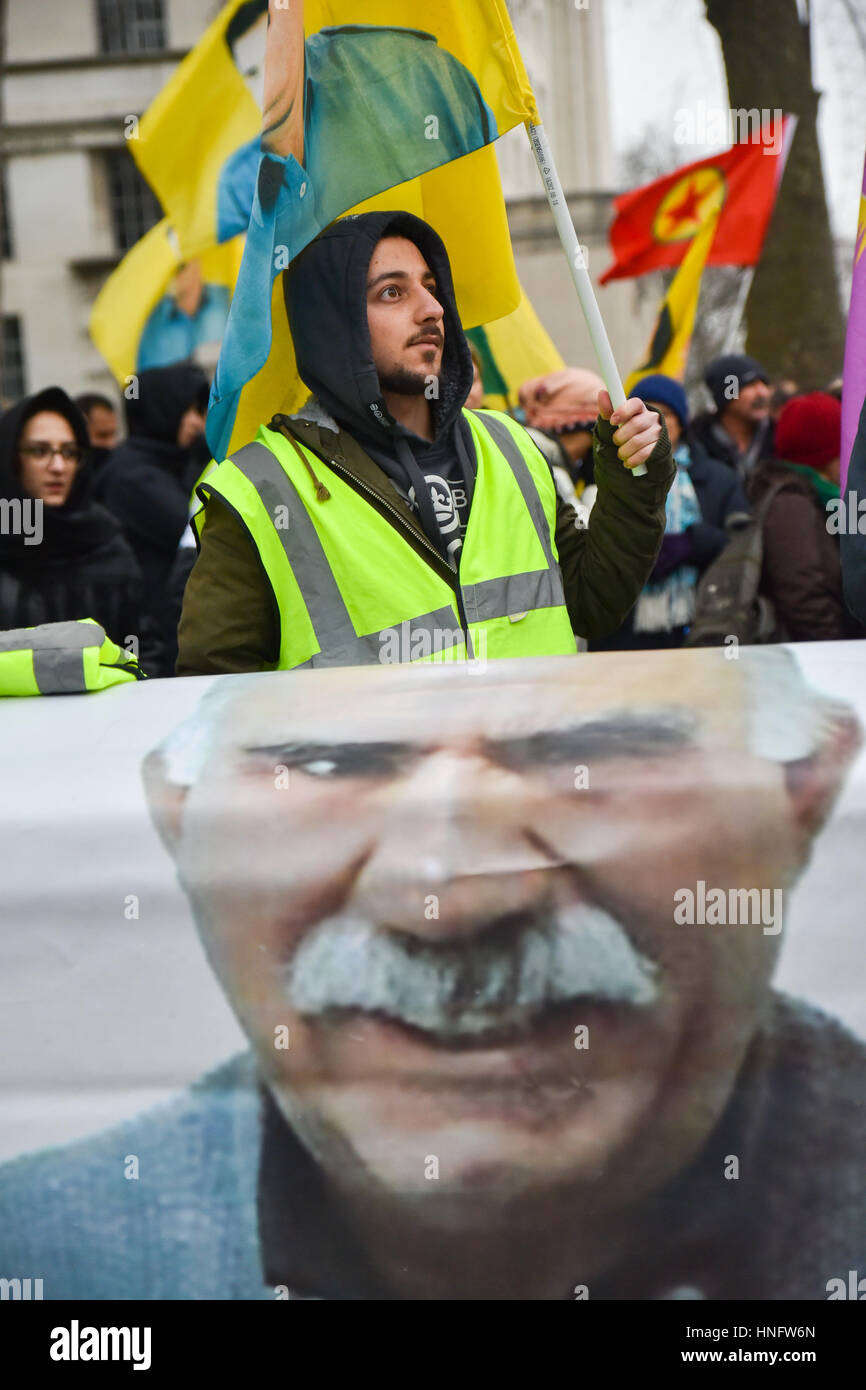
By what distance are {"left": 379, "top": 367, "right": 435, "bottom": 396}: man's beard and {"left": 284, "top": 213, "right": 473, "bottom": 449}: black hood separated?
0.19 ft

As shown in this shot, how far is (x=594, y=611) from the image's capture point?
122 inches

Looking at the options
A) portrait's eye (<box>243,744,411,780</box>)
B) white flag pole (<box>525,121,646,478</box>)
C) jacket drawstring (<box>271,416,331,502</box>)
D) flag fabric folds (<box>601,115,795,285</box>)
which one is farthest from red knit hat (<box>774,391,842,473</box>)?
portrait's eye (<box>243,744,411,780</box>)

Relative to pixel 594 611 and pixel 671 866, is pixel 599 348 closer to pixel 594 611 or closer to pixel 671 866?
pixel 594 611

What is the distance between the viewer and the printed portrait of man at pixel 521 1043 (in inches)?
76.2

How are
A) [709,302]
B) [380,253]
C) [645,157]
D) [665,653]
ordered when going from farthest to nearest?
[645,157] < [709,302] < [380,253] < [665,653]

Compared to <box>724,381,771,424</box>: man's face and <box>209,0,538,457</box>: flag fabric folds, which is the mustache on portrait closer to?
<box>209,0,538,457</box>: flag fabric folds

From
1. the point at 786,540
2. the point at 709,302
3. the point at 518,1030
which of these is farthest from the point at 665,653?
the point at 709,302

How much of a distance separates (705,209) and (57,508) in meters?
4.15

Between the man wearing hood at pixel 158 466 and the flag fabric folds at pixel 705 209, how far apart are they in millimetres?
2596

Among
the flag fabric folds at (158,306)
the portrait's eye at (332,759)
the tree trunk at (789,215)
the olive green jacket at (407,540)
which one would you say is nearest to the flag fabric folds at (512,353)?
the flag fabric folds at (158,306)

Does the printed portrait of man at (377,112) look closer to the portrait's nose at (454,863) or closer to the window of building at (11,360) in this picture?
the portrait's nose at (454,863)

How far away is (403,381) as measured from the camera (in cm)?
296

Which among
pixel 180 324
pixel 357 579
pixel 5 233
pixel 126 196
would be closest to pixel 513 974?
pixel 357 579

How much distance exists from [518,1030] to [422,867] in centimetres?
22
